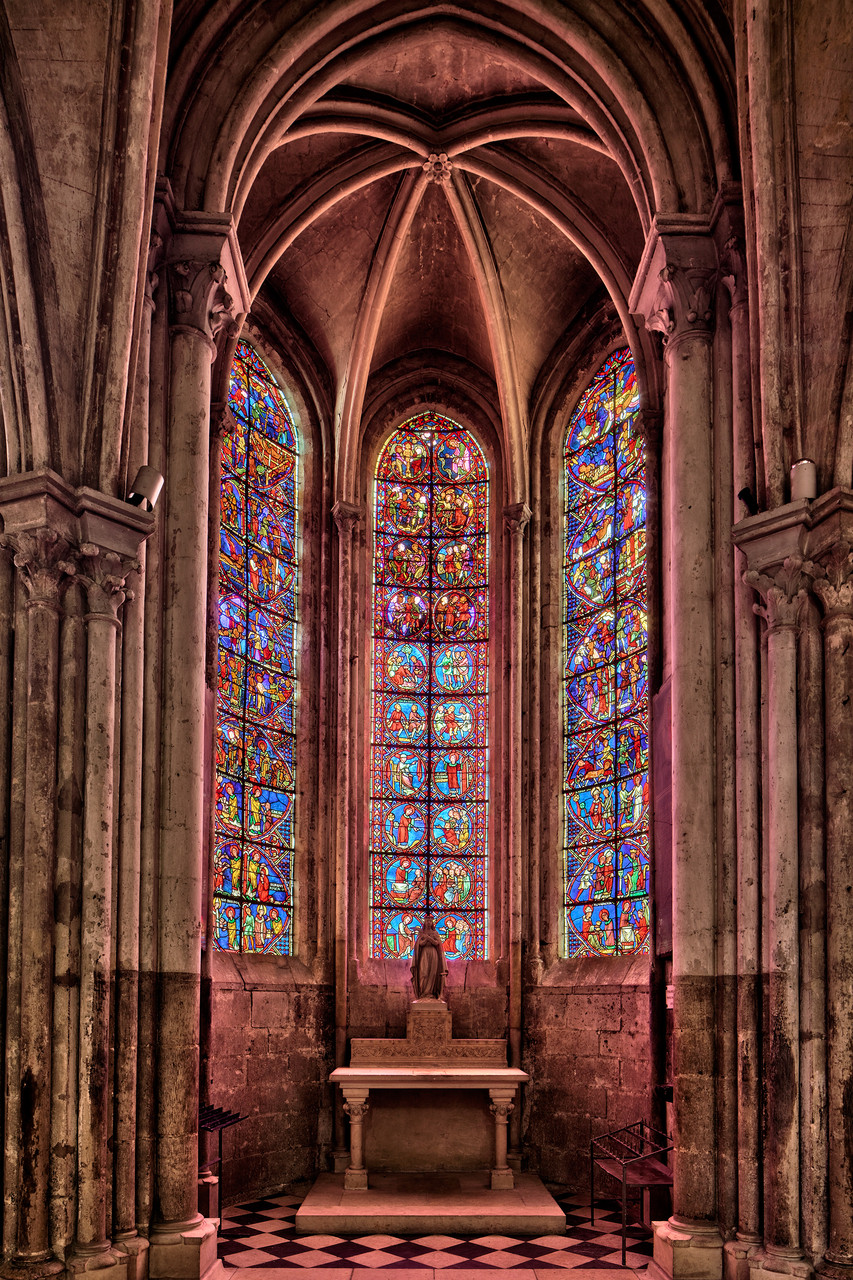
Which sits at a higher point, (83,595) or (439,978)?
(83,595)

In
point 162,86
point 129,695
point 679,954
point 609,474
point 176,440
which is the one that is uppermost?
point 162,86

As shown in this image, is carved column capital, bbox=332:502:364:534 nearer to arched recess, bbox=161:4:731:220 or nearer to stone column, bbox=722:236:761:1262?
arched recess, bbox=161:4:731:220

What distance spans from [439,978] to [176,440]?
19.8 feet

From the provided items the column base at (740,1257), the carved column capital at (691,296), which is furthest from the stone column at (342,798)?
the carved column capital at (691,296)

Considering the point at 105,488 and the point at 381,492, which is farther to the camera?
the point at 381,492

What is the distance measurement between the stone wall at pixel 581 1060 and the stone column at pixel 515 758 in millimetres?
134

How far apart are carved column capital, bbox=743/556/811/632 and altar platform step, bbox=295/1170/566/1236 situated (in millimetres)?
5152

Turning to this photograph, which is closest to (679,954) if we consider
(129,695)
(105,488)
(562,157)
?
(129,695)

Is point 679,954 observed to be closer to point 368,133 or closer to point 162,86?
point 162,86

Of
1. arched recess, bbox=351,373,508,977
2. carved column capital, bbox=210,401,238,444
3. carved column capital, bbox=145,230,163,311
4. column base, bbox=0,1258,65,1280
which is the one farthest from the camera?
arched recess, bbox=351,373,508,977

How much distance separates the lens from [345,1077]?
12.1 meters

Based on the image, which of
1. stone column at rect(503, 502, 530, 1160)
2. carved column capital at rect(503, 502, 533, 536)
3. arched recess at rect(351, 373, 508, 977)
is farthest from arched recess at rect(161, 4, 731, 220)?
arched recess at rect(351, 373, 508, 977)

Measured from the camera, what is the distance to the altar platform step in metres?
10.6

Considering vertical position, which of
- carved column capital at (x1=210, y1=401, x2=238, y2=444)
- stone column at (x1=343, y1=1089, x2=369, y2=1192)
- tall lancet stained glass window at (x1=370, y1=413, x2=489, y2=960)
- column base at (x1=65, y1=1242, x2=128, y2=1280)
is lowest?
stone column at (x1=343, y1=1089, x2=369, y2=1192)
